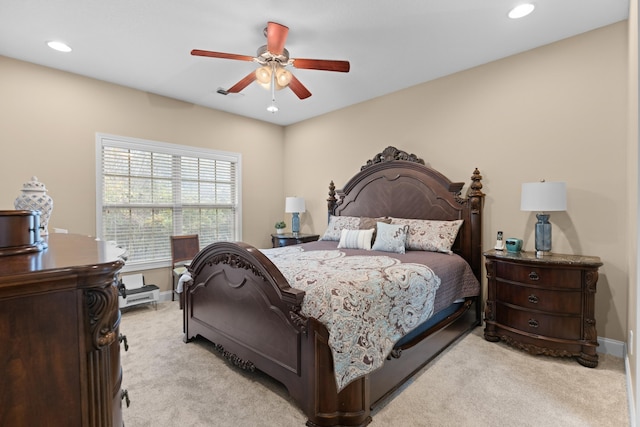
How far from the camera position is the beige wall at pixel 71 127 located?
326 cm

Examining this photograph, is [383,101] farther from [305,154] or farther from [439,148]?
[305,154]

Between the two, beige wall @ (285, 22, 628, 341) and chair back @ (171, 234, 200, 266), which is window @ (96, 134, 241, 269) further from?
beige wall @ (285, 22, 628, 341)

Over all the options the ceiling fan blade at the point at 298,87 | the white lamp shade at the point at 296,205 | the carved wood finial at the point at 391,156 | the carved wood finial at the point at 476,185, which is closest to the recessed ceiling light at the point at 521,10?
the carved wood finial at the point at 476,185

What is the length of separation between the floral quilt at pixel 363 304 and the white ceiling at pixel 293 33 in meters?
2.09

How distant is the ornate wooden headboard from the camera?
3372 millimetres

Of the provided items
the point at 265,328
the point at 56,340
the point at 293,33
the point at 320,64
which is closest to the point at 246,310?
the point at 265,328

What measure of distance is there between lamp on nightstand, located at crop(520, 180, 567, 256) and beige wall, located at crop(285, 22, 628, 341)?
261mm

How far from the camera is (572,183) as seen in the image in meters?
2.86

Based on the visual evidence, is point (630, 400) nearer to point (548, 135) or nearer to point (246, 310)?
point (548, 135)

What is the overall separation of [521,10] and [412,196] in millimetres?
2037

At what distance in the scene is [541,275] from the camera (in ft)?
8.61

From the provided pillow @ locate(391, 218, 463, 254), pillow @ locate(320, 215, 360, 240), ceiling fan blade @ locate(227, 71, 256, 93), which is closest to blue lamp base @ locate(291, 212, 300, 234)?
pillow @ locate(320, 215, 360, 240)

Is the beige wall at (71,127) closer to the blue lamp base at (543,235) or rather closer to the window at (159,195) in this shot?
the window at (159,195)

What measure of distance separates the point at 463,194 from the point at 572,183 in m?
0.99
